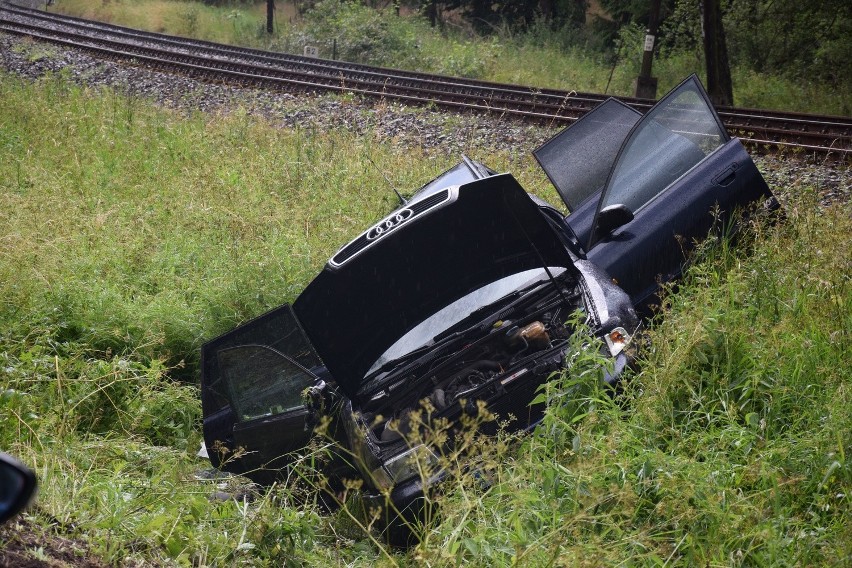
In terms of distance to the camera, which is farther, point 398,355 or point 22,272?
point 22,272

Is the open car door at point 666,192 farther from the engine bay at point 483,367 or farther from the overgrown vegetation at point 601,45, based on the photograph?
the overgrown vegetation at point 601,45

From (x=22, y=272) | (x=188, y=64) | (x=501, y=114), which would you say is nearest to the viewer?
(x=22, y=272)

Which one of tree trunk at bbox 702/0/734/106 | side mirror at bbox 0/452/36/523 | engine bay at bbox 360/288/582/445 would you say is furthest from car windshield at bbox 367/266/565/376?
tree trunk at bbox 702/0/734/106

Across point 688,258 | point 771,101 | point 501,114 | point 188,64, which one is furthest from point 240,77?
point 688,258

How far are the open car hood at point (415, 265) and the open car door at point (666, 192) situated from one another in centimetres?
89

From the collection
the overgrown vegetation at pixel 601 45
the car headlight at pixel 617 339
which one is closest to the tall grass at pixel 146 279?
the car headlight at pixel 617 339

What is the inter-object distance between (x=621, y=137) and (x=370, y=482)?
4.32m

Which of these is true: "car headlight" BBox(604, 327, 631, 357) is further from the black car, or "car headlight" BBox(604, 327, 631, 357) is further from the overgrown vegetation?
the overgrown vegetation

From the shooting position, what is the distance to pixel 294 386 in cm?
489

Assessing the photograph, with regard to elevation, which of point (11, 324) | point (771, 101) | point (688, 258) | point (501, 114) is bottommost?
point (771, 101)

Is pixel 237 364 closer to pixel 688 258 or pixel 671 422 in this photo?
pixel 671 422

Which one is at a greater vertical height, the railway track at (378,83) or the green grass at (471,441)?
the green grass at (471,441)

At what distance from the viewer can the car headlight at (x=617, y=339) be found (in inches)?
182

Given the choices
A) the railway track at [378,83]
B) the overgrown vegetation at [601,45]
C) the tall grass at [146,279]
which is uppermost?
the tall grass at [146,279]
